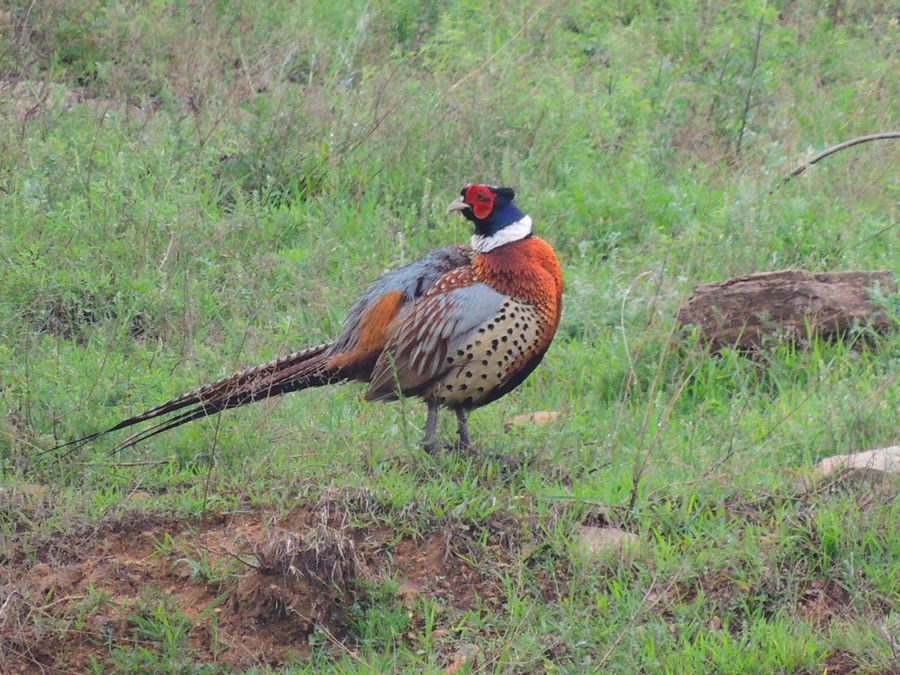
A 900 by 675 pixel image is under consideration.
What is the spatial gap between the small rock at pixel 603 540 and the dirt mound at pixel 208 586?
39cm

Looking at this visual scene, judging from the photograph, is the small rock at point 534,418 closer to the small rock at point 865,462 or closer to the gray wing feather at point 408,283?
the gray wing feather at point 408,283

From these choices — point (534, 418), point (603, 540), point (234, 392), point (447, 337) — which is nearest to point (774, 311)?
point (534, 418)

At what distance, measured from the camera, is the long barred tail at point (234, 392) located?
5.30m

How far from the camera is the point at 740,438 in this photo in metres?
5.51

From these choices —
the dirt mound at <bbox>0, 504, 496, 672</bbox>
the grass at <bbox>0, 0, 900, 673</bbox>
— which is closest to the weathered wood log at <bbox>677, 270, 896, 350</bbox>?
the grass at <bbox>0, 0, 900, 673</bbox>

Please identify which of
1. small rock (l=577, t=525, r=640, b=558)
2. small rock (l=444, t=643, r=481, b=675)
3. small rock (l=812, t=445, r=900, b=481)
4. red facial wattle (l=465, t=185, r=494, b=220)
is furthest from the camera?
red facial wattle (l=465, t=185, r=494, b=220)

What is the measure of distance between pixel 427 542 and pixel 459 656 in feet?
1.78

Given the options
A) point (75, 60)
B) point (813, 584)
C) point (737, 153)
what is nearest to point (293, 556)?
point (813, 584)

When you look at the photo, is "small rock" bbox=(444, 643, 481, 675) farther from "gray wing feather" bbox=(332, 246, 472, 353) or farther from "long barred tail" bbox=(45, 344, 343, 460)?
"gray wing feather" bbox=(332, 246, 472, 353)

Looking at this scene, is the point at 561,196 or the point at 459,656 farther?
the point at 561,196

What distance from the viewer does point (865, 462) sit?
5.00 meters

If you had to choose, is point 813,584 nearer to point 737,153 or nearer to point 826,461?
point 826,461

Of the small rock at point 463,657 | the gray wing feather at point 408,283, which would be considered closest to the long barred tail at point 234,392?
the gray wing feather at point 408,283

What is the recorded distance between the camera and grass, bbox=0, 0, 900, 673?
4516mm
